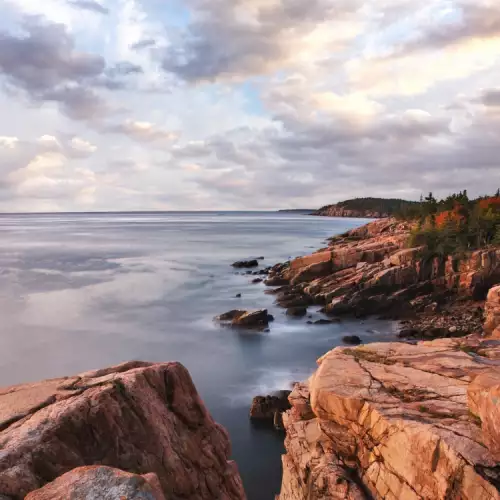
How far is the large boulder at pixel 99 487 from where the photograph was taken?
4883 mm

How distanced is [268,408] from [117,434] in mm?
15252

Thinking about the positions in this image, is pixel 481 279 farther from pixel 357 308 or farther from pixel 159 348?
pixel 159 348

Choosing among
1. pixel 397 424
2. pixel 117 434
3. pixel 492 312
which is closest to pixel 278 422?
pixel 397 424

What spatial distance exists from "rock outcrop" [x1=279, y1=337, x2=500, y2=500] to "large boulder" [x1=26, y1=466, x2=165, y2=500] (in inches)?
254

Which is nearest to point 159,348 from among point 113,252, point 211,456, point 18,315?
point 18,315

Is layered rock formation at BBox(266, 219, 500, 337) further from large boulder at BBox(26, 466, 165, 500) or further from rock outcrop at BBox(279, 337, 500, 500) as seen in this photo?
large boulder at BBox(26, 466, 165, 500)

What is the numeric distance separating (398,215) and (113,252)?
206ft

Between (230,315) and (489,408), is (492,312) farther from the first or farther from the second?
(489,408)

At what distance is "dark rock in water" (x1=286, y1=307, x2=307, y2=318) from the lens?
3921cm

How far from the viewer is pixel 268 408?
2145 cm

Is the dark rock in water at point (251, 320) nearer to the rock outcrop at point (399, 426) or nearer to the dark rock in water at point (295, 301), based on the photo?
the dark rock in water at point (295, 301)

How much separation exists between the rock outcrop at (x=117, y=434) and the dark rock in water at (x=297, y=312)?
29.9 meters

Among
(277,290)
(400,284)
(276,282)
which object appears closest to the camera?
(400,284)

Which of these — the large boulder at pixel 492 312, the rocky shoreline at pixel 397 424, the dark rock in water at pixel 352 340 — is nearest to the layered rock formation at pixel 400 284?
the large boulder at pixel 492 312
